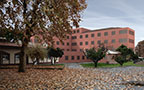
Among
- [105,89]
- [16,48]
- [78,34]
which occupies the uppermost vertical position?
[78,34]

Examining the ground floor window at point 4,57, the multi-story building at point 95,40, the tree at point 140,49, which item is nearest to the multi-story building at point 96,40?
the multi-story building at point 95,40

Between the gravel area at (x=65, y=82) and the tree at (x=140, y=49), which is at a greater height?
the tree at (x=140, y=49)

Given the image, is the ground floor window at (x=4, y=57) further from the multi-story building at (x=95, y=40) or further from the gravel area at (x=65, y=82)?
the gravel area at (x=65, y=82)

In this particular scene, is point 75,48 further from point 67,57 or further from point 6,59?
point 6,59

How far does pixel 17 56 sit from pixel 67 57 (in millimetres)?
23639

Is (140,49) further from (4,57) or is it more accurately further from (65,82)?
(65,82)

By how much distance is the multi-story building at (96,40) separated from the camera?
188 ft

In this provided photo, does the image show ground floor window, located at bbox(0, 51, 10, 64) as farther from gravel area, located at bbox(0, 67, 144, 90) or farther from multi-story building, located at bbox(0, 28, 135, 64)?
gravel area, located at bbox(0, 67, 144, 90)

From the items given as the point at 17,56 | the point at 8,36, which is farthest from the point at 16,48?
the point at 8,36

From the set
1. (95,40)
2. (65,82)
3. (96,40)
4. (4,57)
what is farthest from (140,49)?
(65,82)

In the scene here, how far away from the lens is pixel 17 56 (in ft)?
110

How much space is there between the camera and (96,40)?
6588cm

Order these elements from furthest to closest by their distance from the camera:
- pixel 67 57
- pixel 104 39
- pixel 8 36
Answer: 1. pixel 104 39
2. pixel 67 57
3. pixel 8 36

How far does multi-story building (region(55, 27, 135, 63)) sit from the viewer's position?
5741 centimetres
